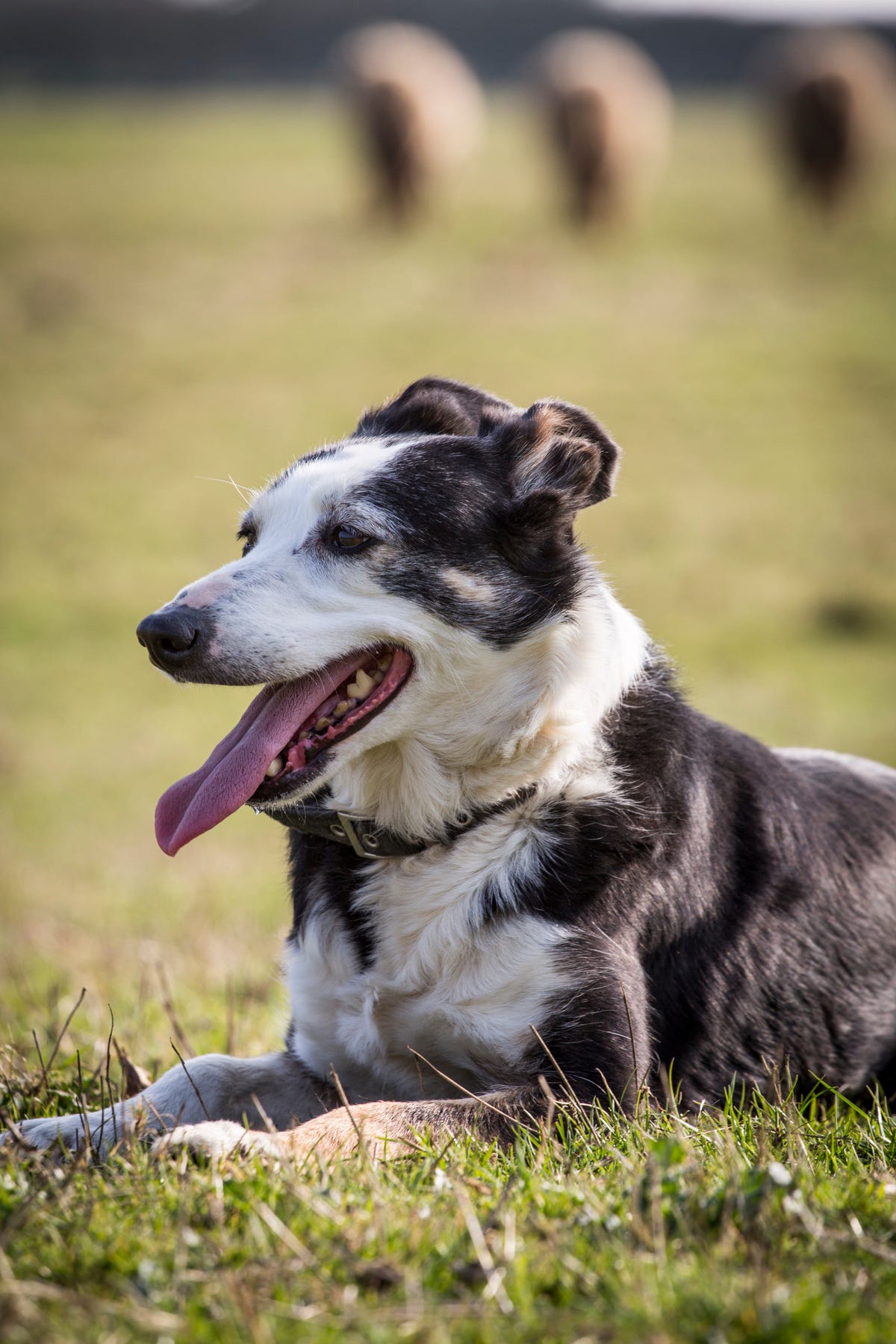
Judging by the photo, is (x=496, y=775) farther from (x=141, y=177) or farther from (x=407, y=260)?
(x=141, y=177)

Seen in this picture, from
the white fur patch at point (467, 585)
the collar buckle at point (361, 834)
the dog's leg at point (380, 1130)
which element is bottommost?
the dog's leg at point (380, 1130)

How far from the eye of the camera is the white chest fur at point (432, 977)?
10.8 ft

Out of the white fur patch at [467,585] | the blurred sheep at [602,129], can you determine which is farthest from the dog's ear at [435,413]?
the blurred sheep at [602,129]

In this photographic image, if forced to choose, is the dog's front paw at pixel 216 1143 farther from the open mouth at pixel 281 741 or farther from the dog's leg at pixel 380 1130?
the open mouth at pixel 281 741

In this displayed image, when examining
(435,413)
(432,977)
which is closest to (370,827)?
(432,977)

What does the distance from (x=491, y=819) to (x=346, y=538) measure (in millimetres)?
855

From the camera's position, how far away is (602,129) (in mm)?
30797

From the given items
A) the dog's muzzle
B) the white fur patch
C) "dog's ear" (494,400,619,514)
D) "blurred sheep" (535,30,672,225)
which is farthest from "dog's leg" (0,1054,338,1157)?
"blurred sheep" (535,30,672,225)

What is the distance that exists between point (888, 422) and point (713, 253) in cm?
799

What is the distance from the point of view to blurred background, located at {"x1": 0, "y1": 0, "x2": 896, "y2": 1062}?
11633mm

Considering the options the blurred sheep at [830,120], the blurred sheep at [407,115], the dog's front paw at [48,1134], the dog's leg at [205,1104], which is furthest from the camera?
the blurred sheep at [830,120]

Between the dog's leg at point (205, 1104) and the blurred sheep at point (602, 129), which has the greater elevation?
the blurred sheep at point (602, 129)

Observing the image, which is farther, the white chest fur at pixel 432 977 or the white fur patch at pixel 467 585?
the white fur patch at pixel 467 585

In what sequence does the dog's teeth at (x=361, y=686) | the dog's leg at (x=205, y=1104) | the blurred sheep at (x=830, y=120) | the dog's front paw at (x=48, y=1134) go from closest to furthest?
the dog's front paw at (x=48, y=1134)
the dog's leg at (x=205, y=1104)
the dog's teeth at (x=361, y=686)
the blurred sheep at (x=830, y=120)
